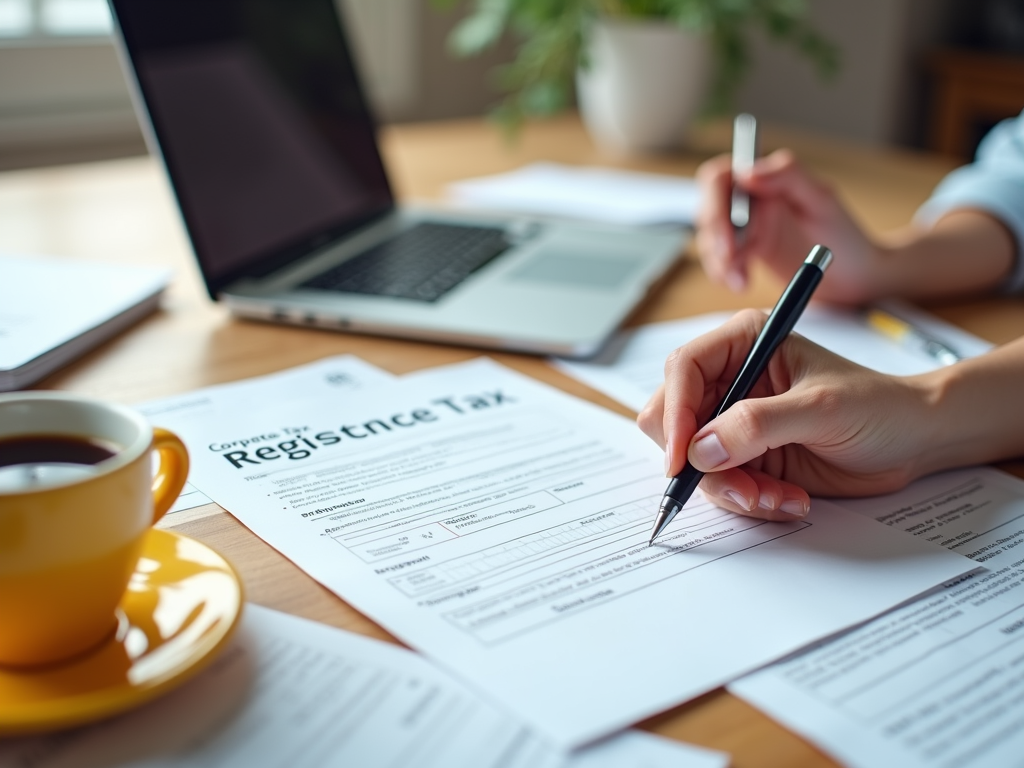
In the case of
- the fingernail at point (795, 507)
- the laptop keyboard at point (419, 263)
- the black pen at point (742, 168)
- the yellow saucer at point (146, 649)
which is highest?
the black pen at point (742, 168)

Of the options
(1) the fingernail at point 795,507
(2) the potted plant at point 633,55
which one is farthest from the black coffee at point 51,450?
(2) the potted plant at point 633,55

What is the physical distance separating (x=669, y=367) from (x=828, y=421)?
0.10 m

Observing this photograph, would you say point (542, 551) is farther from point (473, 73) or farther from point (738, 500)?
point (473, 73)

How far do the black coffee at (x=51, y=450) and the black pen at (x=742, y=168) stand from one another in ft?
2.40

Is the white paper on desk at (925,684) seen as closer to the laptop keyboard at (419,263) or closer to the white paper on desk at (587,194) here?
the laptop keyboard at (419,263)

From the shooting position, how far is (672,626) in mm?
463

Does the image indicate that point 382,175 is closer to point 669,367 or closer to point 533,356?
point 533,356

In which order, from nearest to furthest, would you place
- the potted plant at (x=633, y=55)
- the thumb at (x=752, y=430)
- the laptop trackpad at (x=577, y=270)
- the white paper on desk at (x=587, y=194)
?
1. the thumb at (x=752, y=430)
2. the laptop trackpad at (x=577, y=270)
3. the white paper on desk at (x=587, y=194)
4. the potted plant at (x=633, y=55)

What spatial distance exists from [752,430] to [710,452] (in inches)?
1.0

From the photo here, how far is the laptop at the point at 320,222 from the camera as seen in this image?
2.75ft

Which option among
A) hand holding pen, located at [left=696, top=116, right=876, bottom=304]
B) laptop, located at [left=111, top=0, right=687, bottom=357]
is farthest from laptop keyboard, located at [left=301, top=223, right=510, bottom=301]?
hand holding pen, located at [left=696, top=116, right=876, bottom=304]

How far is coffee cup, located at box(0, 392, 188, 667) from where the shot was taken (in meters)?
0.38

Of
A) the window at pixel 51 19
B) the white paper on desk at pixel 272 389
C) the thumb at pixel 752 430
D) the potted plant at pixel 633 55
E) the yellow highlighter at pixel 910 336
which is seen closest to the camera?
the thumb at pixel 752 430

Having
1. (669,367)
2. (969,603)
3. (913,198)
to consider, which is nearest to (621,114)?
(913,198)
